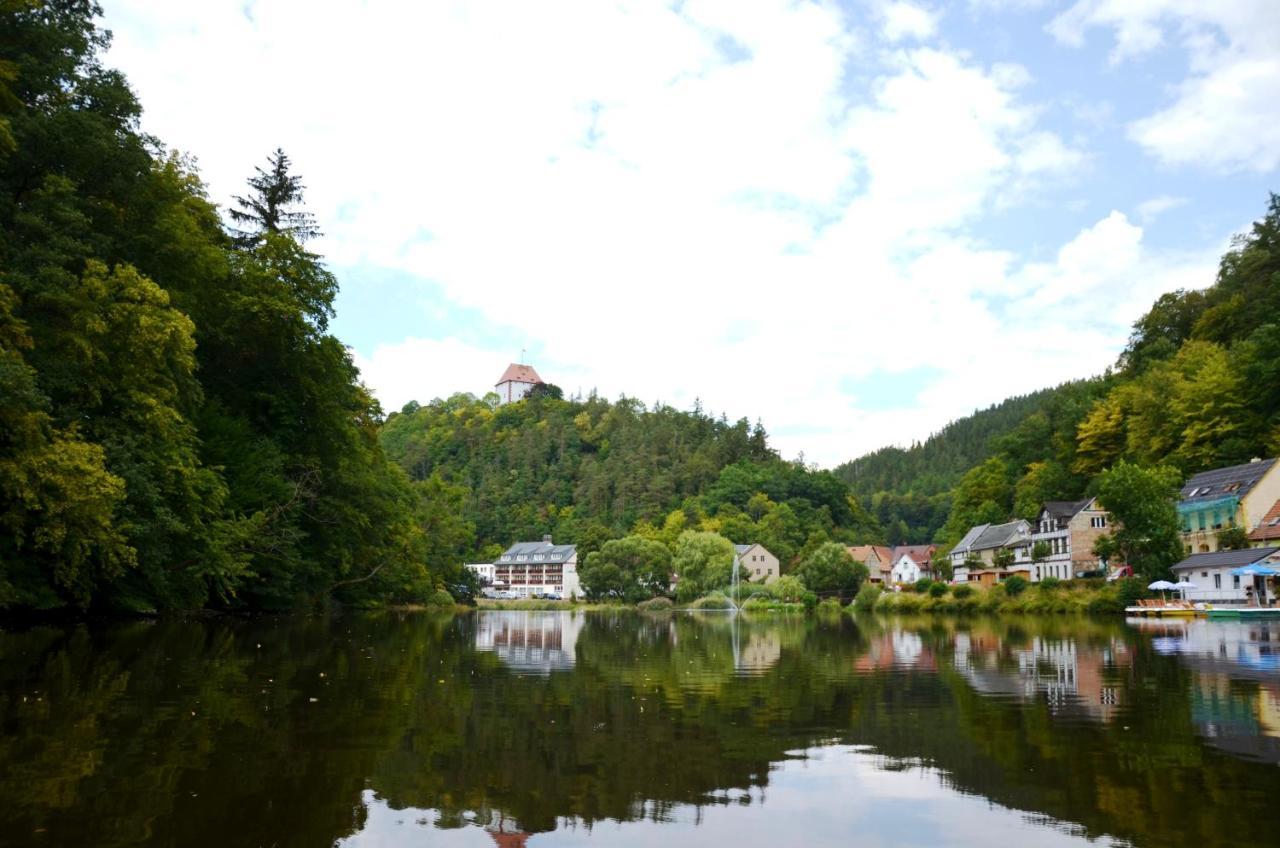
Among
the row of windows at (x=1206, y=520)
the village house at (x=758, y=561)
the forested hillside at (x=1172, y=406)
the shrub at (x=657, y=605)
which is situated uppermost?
the forested hillside at (x=1172, y=406)

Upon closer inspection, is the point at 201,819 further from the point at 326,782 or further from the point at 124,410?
the point at 124,410

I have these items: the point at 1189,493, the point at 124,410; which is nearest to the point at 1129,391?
the point at 1189,493

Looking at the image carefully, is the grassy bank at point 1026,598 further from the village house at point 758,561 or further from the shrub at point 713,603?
the village house at point 758,561

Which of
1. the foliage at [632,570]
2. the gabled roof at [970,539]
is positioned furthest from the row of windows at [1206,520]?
the foliage at [632,570]

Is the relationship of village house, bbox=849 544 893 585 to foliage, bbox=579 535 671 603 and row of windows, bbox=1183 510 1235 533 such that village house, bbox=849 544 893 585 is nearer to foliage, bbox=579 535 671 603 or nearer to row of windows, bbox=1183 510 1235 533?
foliage, bbox=579 535 671 603

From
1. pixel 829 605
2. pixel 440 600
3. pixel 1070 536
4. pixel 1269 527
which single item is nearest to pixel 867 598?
pixel 829 605

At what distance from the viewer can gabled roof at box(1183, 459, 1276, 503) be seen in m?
58.9

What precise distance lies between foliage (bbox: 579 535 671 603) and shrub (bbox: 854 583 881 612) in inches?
1403

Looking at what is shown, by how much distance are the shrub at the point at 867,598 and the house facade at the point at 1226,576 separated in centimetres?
2651

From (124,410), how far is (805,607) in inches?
2684

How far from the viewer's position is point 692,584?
102750mm

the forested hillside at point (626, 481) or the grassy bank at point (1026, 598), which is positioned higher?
the forested hillside at point (626, 481)

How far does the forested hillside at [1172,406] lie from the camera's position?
66062mm

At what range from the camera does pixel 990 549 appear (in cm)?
9119
